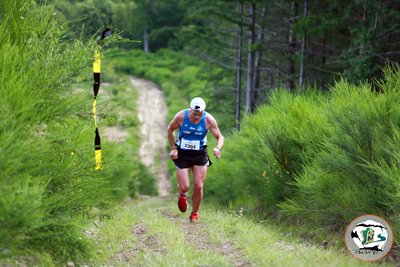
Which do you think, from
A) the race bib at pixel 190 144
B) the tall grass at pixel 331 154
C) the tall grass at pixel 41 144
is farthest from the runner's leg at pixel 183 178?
the tall grass at pixel 41 144

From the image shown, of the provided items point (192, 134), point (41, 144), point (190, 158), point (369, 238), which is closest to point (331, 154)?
point (369, 238)

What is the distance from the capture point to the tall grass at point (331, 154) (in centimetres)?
700

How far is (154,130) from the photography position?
46.2 metres

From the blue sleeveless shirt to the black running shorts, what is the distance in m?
0.10

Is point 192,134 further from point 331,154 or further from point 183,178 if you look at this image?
point 331,154

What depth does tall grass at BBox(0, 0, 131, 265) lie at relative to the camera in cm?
448

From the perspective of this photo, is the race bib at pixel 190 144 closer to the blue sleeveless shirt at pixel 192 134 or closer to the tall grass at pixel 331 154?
the blue sleeveless shirt at pixel 192 134

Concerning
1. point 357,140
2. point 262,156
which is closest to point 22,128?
point 357,140

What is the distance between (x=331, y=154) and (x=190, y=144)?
266cm

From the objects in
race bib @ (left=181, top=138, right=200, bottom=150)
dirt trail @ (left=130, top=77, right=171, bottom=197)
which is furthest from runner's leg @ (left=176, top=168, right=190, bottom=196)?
dirt trail @ (left=130, top=77, right=171, bottom=197)

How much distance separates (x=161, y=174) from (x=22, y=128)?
3280 cm

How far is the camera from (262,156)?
11281 millimetres

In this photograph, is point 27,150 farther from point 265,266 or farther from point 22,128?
point 265,266

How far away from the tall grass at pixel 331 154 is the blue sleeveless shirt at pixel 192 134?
130cm
